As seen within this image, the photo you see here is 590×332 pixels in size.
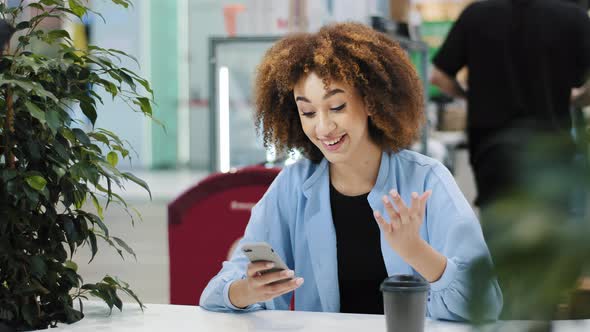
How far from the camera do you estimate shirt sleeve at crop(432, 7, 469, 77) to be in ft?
10.5

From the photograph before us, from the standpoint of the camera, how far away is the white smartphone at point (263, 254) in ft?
5.49

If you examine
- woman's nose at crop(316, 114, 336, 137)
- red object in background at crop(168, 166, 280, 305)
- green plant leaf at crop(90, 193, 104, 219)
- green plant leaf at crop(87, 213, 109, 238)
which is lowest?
red object in background at crop(168, 166, 280, 305)

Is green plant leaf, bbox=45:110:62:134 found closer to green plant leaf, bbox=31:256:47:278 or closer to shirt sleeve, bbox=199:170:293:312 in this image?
green plant leaf, bbox=31:256:47:278

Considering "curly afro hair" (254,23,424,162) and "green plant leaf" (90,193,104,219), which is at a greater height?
"curly afro hair" (254,23,424,162)

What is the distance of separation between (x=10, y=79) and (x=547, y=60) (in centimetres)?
207

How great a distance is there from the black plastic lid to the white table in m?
0.17

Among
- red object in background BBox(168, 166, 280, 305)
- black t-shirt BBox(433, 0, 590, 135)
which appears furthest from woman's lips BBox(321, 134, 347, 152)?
black t-shirt BBox(433, 0, 590, 135)

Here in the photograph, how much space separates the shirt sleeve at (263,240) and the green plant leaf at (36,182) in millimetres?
493

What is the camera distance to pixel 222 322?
1.80 m

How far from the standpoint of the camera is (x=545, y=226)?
294mm

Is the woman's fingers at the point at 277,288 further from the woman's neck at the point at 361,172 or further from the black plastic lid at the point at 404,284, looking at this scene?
the woman's neck at the point at 361,172

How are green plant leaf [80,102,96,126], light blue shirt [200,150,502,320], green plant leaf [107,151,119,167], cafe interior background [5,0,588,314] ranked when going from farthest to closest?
cafe interior background [5,0,588,314]
light blue shirt [200,150,502,320]
green plant leaf [107,151,119,167]
green plant leaf [80,102,96,126]

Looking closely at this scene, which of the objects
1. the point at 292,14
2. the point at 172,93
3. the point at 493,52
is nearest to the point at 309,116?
the point at 493,52

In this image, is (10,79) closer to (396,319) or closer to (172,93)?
(396,319)
